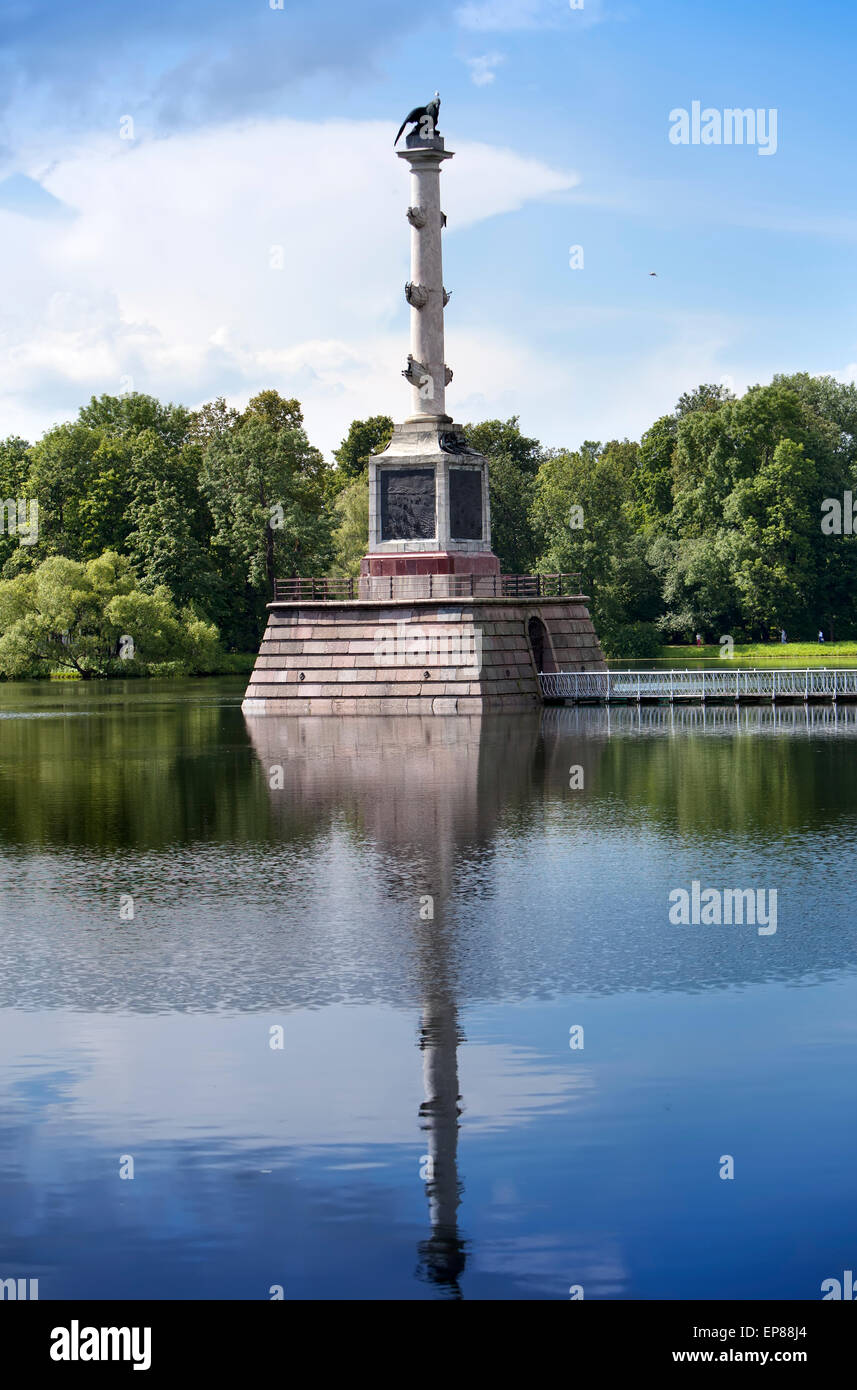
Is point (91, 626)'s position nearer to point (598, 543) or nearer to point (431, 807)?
point (598, 543)

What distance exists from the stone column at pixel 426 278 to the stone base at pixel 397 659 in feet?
23.3

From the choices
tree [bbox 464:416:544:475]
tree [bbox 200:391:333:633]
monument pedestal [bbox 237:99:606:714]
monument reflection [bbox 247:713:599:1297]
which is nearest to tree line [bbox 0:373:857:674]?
tree [bbox 200:391:333:633]

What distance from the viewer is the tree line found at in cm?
10425

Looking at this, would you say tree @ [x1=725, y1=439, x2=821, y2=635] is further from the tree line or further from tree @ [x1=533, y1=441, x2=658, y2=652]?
tree @ [x1=533, y1=441, x2=658, y2=652]

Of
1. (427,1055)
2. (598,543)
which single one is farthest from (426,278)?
(598,543)

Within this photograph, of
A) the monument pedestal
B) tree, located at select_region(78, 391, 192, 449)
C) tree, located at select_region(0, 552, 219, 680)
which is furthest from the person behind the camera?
tree, located at select_region(78, 391, 192, 449)

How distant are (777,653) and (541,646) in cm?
4448

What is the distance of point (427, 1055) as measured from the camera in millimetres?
13945

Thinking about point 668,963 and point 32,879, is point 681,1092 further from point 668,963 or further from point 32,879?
point 32,879

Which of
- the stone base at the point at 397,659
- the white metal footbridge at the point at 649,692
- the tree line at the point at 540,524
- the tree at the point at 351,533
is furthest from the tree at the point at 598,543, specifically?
the stone base at the point at 397,659

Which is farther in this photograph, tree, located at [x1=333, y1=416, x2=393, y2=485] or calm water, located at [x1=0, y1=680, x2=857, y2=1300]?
tree, located at [x1=333, y1=416, x2=393, y2=485]

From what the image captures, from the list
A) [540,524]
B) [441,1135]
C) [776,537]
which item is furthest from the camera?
[540,524]

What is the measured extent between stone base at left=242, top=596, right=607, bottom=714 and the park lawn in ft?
137
